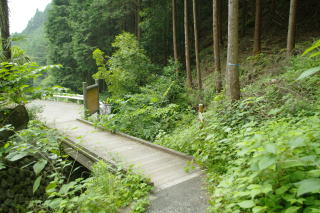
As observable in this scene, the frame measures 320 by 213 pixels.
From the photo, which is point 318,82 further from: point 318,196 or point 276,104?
point 318,196

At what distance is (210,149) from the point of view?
4.52 m

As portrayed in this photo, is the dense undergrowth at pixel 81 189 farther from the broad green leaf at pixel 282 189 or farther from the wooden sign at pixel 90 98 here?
the wooden sign at pixel 90 98

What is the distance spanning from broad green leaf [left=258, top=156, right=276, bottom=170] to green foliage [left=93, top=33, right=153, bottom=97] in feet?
35.6

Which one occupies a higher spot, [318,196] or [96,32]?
[96,32]

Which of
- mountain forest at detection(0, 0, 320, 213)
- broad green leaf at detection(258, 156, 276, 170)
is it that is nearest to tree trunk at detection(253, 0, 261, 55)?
mountain forest at detection(0, 0, 320, 213)

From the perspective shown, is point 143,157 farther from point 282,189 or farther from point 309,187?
point 309,187

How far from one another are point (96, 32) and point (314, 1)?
19.3 metres

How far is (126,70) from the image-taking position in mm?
13258

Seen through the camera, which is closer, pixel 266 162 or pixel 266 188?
pixel 266 162

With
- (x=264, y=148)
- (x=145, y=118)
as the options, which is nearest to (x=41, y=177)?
(x=264, y=148)

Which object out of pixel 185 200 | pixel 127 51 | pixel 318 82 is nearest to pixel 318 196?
pixel 185 200

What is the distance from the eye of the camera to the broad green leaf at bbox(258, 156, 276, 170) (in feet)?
6.08

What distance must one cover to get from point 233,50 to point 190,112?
4.30 meters

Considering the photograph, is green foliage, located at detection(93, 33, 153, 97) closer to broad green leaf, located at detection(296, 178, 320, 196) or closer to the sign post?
the sign post
